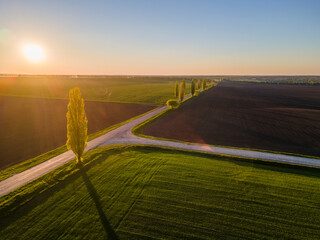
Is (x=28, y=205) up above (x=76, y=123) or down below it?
below

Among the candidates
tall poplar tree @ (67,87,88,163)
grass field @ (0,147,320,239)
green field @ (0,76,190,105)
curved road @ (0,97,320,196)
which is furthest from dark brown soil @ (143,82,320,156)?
green field @ (0,76,190,105)

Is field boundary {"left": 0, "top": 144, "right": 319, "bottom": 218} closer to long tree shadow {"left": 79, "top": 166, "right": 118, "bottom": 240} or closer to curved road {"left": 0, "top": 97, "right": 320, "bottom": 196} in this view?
curved road {"left": 0, "top": 97, "right": 320, "bottom": 196}

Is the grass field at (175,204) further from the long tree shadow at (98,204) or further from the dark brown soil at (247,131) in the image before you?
the dark brown soil at (247,131)

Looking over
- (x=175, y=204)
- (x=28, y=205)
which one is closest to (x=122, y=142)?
(x=28, y=205)

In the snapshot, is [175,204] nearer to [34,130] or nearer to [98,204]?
[98,204]

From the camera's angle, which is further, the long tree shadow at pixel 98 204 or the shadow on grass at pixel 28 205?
the shadow on grass at pixel 28 205

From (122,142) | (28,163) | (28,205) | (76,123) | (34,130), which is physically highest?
(76,123)

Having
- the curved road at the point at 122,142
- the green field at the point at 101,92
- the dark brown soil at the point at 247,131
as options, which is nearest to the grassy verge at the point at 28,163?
the curved road at the point at 122,142

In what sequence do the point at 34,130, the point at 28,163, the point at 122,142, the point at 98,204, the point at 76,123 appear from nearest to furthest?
1. the point at 98,204
2. the point at 76,123
3. the point at 28,163
4. the point at 122,142
5. the point at 34,130

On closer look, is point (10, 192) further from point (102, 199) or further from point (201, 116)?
point (201, 116)
